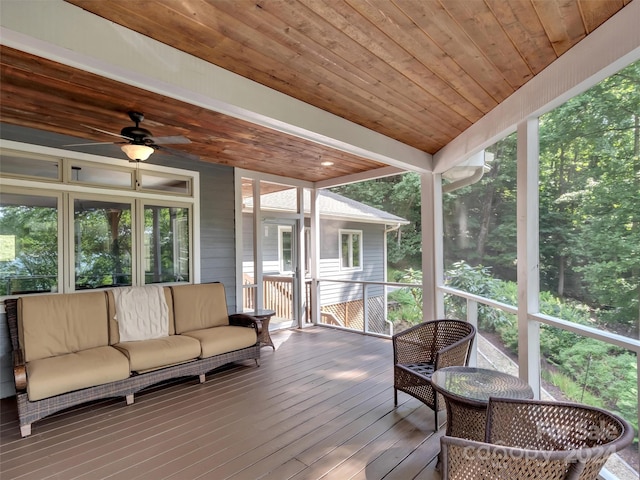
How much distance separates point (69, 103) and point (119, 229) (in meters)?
1.76

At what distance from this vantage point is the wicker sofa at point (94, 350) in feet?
9.38

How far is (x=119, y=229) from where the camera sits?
4348mm

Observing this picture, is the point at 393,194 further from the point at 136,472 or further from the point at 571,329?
the point at 136,472

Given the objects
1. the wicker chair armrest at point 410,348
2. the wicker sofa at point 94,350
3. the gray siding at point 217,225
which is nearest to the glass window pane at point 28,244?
the wicker sofa at point 94,350

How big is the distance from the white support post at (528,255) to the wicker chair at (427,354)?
1.40 ft

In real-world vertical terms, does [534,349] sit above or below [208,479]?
above

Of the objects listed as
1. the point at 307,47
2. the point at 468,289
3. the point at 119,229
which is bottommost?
the point at 468,289

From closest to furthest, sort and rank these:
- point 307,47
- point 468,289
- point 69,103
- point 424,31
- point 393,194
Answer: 1. point 424,31
2. point 307,47
3. point 69,103
4. point 468,289
5. point 393,194

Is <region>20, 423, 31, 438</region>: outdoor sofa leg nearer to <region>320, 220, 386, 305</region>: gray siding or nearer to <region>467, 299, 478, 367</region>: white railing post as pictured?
<region>467, 299, 478, 367</region>: white railing post

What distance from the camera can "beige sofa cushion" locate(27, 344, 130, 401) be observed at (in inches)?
110

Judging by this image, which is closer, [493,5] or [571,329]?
[493,5]

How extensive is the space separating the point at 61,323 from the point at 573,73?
4.83 m

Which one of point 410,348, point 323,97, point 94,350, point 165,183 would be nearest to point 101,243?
point 165,183

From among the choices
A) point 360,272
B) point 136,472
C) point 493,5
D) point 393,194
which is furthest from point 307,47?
point 360,272
